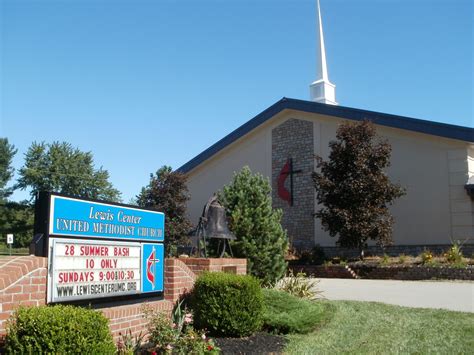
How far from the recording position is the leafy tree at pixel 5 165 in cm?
5597

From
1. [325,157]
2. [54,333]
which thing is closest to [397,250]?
[325,157]

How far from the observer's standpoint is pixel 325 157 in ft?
85.4

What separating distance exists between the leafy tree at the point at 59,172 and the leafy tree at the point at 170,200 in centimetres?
2979

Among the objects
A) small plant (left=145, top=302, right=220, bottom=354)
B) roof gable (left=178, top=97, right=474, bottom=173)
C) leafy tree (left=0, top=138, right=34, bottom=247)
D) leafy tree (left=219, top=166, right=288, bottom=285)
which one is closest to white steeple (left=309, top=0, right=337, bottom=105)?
roof gable (left=178, top=97, right=474, bottom=173)

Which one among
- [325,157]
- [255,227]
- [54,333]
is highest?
[325,157]

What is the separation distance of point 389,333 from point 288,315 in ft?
5.56

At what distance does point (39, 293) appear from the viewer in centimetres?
596

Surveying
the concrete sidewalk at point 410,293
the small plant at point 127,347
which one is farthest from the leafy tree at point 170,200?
the small plant at point 127,347

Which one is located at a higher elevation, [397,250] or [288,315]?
[397,250]

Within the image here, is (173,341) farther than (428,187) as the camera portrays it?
No

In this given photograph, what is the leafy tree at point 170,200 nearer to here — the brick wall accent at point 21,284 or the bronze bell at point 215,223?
the bronze bell at point 215,223

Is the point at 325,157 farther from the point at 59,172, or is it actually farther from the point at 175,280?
the point at 59,172

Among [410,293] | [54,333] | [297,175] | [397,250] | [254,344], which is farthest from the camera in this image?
[297,175]

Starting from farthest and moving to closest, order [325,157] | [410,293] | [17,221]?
[17,221], [325,157], [410,293]
